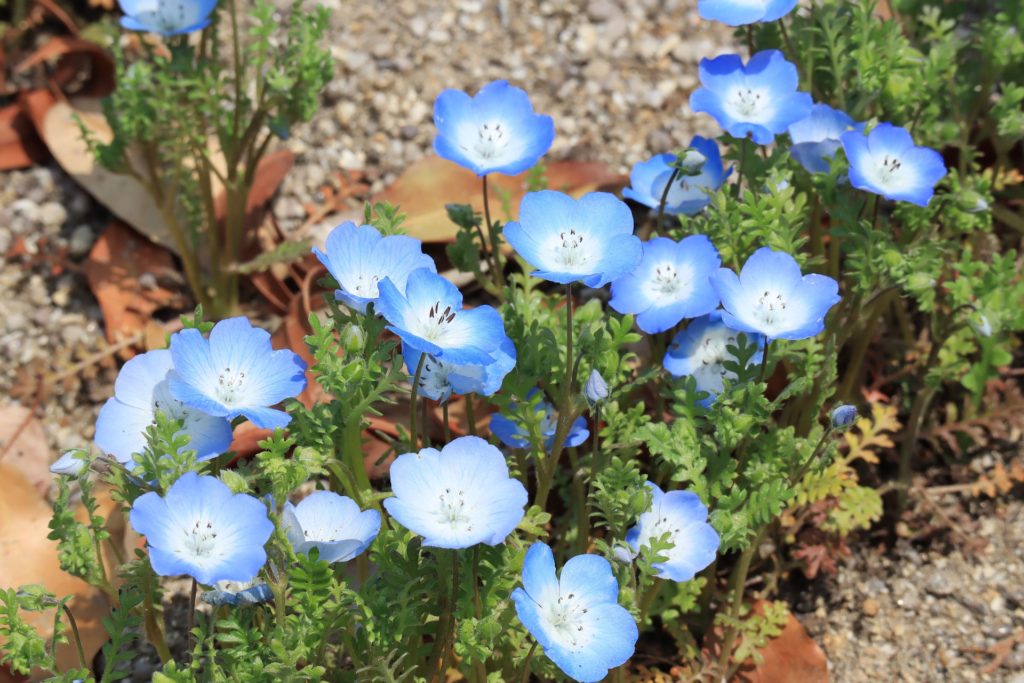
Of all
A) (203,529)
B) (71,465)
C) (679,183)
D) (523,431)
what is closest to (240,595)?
(203,529)

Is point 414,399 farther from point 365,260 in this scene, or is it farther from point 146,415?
point 146,415

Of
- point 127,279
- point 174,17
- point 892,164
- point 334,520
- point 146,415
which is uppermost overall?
point 174,17

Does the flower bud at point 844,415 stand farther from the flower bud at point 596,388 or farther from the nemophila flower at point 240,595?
the nemophila flower at point 240,595

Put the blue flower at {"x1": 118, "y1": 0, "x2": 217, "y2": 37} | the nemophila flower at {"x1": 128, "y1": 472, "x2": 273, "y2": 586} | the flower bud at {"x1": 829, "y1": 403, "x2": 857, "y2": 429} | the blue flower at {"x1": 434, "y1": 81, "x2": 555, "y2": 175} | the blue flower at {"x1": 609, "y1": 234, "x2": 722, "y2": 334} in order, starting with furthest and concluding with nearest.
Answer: the blue flower at {"x1": 118, "y1": 0, "x2": 217, "y2": 37}
the blue flower at {"x1": 434, "y1": 81, "x2": 555, "y2": 175}
the blue flower at {"x1": 609, "y1": 234, "x2": 722, "y2": 334}
the flower bud at {"x1": 829, "y1": 403, "x2": 857, "y2": 429}
the nemophila flower at {"x1": 128, "y1": 472, "x2": 273, "y2": 586}

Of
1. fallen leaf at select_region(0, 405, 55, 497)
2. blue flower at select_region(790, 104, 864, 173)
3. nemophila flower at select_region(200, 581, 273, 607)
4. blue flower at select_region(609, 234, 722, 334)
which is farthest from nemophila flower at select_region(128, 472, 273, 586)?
blue flower at select_region(790, 104, 864, 173)

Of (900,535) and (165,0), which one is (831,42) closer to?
(900,535)

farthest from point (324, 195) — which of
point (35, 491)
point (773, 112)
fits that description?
point (773, 112)

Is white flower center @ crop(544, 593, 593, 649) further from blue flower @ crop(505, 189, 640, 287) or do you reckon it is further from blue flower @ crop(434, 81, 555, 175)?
blue flower @ crop(434, 81, 555, 175)
